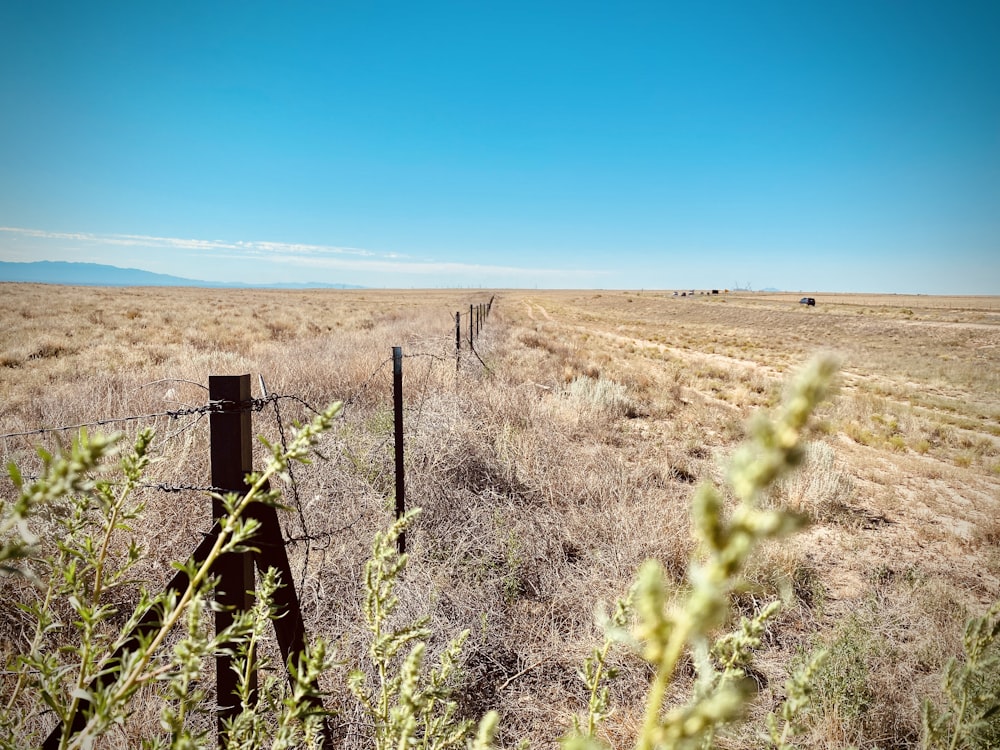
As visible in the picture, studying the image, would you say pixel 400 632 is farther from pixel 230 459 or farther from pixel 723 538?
pixel 723 538

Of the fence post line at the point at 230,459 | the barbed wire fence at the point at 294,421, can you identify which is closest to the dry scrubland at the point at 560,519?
the barbed wire fence at the point at 294,421

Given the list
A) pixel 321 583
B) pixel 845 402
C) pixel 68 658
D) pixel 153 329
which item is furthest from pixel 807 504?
pixel 153 329

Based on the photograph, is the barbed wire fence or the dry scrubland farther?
the dry scrubland

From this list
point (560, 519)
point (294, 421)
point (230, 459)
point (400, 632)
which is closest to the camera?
point (294, 421)

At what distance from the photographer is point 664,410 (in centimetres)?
942

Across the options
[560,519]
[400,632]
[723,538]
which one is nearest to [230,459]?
[400,632]

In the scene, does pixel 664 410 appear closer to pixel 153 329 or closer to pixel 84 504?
pixel 84 504

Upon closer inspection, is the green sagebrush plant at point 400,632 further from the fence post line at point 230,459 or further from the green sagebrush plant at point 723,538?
the fence post line at point 230,459

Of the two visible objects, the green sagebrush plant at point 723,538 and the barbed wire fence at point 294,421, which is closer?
the green sagebrush plant at point 723,538

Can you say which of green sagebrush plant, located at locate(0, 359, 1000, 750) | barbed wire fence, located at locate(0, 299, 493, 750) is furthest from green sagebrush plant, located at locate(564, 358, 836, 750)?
barbed wire fence, located at locate(0, 299, 493, 750)

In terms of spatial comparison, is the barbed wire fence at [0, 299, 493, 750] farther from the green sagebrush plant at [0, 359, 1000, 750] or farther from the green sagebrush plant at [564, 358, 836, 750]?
the green sagebrush plant at [564, 358, 836, 750]

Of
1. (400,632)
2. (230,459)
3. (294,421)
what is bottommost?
(400,632)

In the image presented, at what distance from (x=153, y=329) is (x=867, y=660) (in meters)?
20.6

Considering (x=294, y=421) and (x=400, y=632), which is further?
(x=400, y=632)
